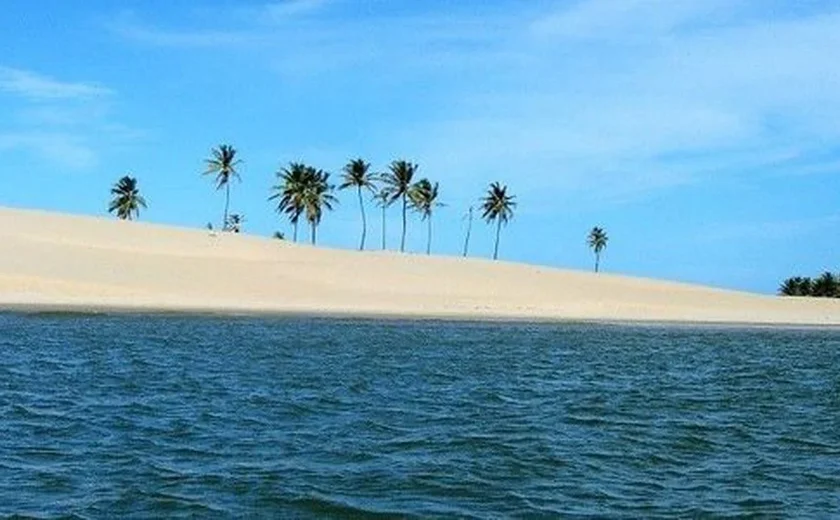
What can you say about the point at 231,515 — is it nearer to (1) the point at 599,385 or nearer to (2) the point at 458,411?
(2) the point at 458,411

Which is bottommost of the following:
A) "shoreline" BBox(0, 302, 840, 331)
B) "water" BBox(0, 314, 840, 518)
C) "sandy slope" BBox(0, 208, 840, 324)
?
"water" BBox(0, 314, 840, 518)

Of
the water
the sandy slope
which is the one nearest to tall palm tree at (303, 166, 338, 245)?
the sandy slope

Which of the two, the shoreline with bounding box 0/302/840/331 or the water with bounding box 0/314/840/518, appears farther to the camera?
the shoreline with bounding box 0/302/840/331

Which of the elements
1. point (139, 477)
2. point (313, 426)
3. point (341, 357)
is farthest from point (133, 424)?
point (341, 357)

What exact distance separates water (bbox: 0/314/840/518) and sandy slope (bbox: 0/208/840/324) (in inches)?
1099

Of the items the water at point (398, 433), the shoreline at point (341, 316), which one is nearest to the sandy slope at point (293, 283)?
the shoreline at point (341, 316)

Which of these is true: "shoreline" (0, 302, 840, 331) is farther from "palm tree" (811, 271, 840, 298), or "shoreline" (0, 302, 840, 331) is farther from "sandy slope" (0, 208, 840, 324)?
"palm tree" (811, 271, 840, 298)

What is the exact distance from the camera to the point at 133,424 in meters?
18.2

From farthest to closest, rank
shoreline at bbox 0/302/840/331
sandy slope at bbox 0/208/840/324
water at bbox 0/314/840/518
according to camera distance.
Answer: sandy slope at bbox 0/208/840/324 → shoreline at bbox 0/302/840/331 → water at bbox 0/314/840/518

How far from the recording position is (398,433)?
1838 cm

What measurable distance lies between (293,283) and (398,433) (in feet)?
199

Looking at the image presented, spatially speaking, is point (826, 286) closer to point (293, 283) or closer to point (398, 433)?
point (293, 283)

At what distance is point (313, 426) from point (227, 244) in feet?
270

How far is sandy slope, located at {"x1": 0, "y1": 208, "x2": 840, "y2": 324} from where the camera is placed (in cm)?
6419
